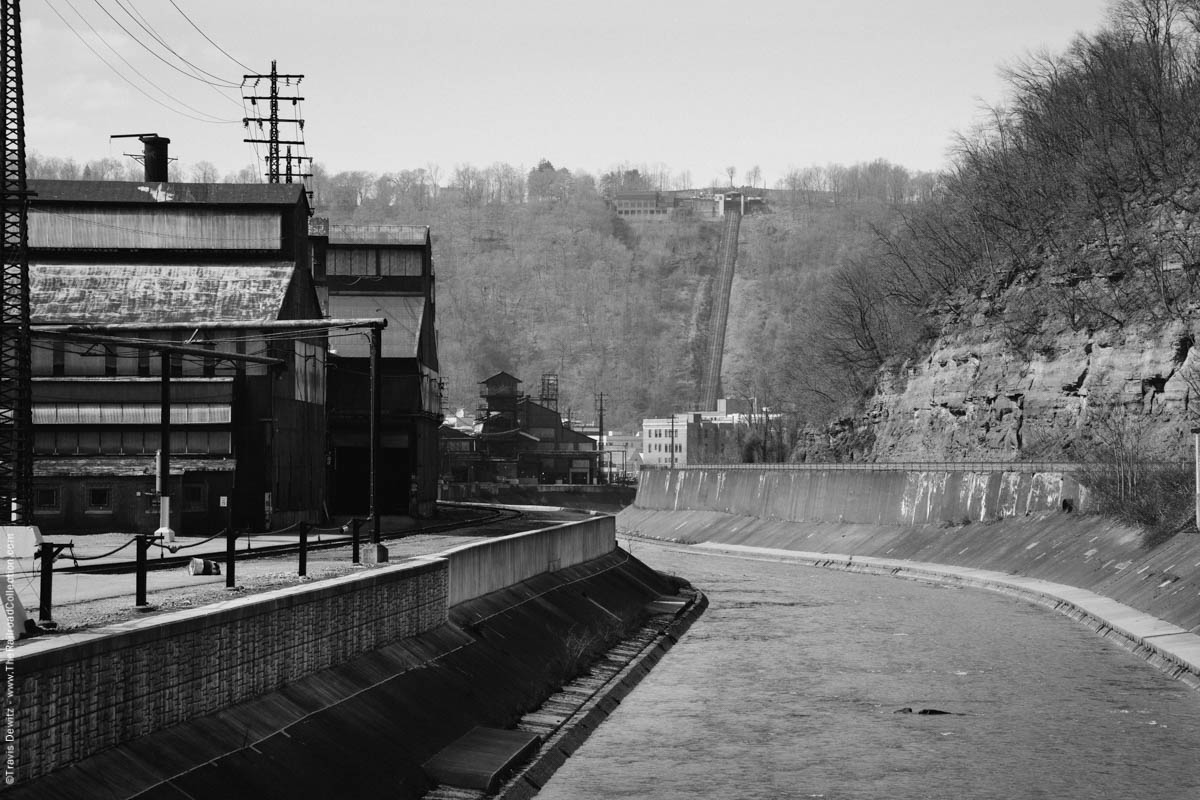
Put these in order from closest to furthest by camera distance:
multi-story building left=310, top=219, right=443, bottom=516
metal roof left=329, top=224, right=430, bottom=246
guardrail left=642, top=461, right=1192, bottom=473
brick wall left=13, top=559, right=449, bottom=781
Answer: brick wall left=13, top=559, right=449, bottom=781
guardrail left=642, top=461, right=1192, bottom=473
multi-story building left=310, top=219, right=443, bottom=516
metal roof left=329, top=224, right=430, bottom=246

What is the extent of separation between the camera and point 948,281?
97500mm

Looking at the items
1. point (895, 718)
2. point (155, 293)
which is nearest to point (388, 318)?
point (155, 293)

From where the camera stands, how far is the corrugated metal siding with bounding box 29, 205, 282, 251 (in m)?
57.9

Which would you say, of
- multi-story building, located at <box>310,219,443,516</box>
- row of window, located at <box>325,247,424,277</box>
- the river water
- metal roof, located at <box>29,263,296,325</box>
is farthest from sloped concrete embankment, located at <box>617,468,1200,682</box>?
metal roof, located at <box>29,263,296,325</box>

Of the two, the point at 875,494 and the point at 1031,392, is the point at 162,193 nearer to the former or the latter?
the point at 875,494

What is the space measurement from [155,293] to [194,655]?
1703 inches

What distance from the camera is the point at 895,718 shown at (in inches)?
1126

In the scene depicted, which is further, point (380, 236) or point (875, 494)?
point (380, 236)

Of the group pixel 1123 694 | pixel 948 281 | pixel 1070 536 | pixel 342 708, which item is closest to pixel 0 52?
pixel 342 708

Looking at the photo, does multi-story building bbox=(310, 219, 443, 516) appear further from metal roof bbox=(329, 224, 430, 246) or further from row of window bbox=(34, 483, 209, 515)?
row of window bbox=(34, 483, 209, 515)

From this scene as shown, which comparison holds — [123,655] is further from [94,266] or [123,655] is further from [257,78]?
[257,78]

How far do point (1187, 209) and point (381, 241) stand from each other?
40.7 m

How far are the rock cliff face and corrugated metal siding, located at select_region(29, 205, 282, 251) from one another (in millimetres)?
34435

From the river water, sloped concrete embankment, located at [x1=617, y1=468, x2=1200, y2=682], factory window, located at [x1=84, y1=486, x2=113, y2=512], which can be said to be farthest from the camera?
factory window, located at [x1=84, y1=486, x2=113, y2=512]
